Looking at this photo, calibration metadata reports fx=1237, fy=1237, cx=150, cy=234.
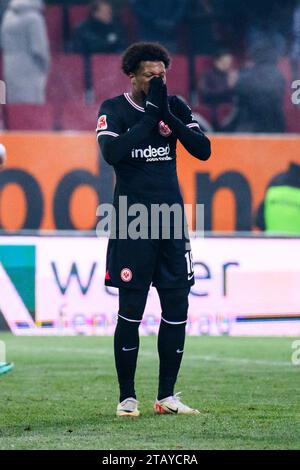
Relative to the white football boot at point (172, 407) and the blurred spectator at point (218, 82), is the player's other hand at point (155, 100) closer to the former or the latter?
the white football boot at point (172, 407)

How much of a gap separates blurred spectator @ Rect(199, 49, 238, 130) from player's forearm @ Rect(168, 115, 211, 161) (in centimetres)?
863

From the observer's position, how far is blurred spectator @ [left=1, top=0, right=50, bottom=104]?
1483 cm

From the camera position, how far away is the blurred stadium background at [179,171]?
41.7 feet

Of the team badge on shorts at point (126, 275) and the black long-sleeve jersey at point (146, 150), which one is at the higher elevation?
the black long-sleeve jersey at point (146, 150)

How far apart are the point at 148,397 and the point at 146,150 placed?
1.81 m

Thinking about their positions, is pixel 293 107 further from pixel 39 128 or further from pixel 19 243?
pixel 19 243

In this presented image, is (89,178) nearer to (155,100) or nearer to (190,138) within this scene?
(190,138)

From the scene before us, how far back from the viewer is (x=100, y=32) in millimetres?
15641

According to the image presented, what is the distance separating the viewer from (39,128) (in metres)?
14.7

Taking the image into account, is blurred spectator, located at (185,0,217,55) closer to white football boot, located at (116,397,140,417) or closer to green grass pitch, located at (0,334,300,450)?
green grass pitch, located at (0,334,300,450)

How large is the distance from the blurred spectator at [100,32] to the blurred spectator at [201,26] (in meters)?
0.88

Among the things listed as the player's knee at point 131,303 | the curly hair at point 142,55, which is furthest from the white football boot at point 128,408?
the curly hair at point 142,55

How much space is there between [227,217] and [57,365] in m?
4.68
